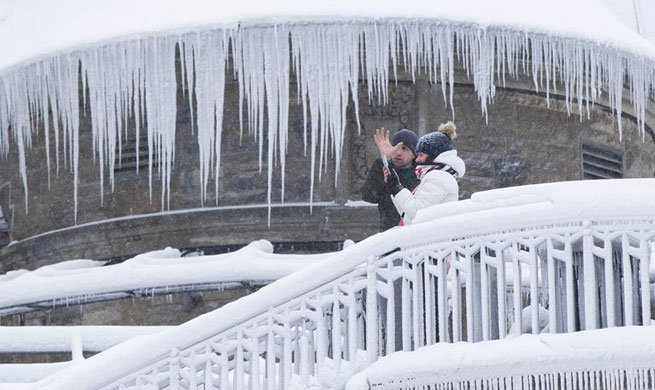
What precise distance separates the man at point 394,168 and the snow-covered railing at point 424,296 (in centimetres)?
142

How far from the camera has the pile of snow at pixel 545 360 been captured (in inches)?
433

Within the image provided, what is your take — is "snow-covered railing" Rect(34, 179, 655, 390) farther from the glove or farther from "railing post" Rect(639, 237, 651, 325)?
the glove

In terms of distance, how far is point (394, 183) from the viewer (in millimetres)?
13328

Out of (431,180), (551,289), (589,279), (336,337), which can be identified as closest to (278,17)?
(431,180)

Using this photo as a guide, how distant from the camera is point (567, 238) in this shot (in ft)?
37.4

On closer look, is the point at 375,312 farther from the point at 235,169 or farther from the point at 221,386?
the point at 235,169

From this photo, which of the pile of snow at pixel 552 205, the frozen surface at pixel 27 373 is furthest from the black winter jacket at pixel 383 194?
the frozen surface at pixel 27 373

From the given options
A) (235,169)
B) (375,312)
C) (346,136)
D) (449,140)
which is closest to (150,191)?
(235,169)

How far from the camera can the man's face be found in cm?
1365

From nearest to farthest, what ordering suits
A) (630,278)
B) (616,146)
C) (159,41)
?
(630,278), (159,41), (616,146)

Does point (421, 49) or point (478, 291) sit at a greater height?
point (421, 49)

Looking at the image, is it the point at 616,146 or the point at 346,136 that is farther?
the point at 616,146

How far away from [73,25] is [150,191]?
1963 mm

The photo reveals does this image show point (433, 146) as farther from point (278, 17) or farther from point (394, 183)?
point (278, 17)
